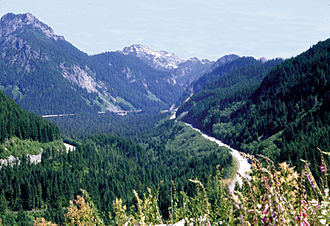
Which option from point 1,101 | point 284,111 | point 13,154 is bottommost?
point 13,154

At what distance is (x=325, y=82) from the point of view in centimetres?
13362

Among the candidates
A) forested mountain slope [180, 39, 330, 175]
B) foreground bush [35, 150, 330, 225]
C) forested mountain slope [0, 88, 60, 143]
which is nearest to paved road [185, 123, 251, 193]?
foreground bush [35, 150, 330, 225]

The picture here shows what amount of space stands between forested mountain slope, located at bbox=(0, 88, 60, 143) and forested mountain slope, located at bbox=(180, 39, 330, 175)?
307 ft

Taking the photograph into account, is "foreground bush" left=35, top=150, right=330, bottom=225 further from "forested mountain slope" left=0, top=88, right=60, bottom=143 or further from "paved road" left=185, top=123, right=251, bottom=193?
"forested mountain slope" left=0, top=88, right=60, bottom=143

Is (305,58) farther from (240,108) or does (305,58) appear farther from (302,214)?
(302,214)

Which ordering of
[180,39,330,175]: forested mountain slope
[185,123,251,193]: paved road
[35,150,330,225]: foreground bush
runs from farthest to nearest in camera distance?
[180,39,330,175]: forested mountain slope → [185,123,251,193]: paved road → [35,150,330,225]: foreground bush

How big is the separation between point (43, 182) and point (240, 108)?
130 m

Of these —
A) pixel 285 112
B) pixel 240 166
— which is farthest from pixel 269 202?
pixel 285 112

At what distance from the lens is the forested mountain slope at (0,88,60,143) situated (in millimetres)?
133375

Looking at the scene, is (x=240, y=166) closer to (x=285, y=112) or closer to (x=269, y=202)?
(x=285, y=112)

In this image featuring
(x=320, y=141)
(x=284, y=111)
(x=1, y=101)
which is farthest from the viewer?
(x=1, y=101)

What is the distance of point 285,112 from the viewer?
139000 millimetres

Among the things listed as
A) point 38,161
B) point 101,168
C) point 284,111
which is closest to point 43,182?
point 38,161

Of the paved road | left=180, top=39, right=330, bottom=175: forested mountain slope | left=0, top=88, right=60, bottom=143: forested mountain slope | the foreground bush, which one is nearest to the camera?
the foreground bush
